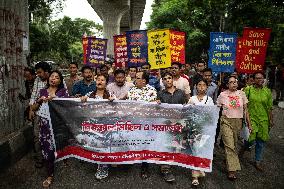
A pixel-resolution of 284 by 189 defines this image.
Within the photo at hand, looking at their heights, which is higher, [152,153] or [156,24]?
[156,24]

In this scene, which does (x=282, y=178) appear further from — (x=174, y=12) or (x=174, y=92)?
(x=174, y=12)

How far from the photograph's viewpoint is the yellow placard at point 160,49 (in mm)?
8469

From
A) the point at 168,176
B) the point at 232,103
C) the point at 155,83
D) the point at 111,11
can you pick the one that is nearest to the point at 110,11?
the point at 111,11

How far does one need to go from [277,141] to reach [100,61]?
19.5ft

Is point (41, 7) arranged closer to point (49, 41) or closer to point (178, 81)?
point (49, 41)

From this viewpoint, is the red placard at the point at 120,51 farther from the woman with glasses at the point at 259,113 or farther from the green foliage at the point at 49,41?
the green foliage at the point at 49,41

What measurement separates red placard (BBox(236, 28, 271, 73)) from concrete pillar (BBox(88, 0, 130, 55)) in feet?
60.0

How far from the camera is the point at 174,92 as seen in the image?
5.80m

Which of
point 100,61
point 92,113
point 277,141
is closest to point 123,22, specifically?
point 100,61

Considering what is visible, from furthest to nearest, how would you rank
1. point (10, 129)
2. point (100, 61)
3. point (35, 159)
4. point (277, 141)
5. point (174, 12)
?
point (174, 12) < point (100, 61) < point (277, 141) < point (10, 129) < point (35, 159)

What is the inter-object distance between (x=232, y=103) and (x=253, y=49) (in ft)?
8.32

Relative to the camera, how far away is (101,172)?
18.4ft

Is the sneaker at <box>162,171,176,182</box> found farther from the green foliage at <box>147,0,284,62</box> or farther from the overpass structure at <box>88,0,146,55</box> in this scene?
the overpass structure at <box>88,0,146,55</box>

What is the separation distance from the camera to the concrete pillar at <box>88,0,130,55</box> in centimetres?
2595
